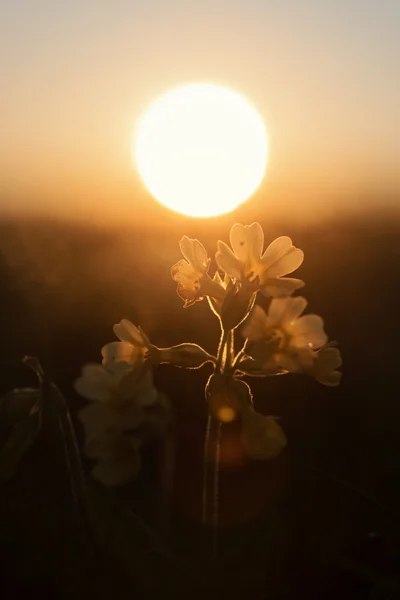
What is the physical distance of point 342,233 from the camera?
13680 millimetres

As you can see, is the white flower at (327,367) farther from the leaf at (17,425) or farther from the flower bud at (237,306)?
the leaf at (17,425)

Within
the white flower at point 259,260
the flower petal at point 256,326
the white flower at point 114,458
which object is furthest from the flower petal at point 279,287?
the white flower at point 114,458

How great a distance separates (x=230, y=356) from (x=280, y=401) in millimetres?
2560

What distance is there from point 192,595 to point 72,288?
5.50 metres

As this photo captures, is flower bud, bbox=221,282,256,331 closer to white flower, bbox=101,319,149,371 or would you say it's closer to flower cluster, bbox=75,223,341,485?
flower cluster, bbox=75,223,341,485

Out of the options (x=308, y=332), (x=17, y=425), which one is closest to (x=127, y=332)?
(x=17, y=425)

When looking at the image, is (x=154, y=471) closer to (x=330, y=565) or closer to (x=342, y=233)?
(x=330, y=565)

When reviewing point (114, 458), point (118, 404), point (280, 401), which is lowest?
point (114, 458)

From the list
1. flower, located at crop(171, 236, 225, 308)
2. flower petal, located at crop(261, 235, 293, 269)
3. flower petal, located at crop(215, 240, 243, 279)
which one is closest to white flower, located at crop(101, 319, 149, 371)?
flower, located at crop(171, 236, 225, 308)

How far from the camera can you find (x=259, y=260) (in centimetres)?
229

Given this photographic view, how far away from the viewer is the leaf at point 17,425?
2188mm

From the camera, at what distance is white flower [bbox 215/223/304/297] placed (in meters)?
2.19

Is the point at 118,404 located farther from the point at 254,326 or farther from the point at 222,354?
the point at 254,326

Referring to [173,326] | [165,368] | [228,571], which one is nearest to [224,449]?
[228,571]
